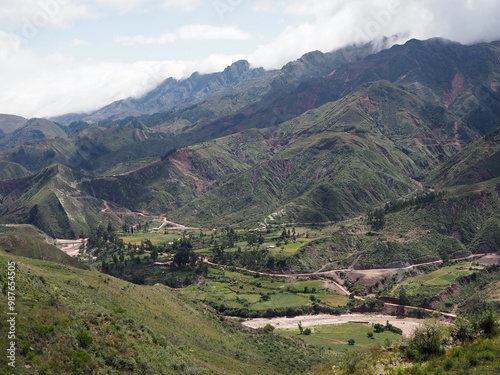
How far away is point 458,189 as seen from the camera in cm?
19438

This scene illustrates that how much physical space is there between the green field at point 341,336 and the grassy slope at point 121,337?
42.3ft

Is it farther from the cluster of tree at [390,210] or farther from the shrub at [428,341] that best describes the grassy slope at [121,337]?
the cluster of tree at [390,210]

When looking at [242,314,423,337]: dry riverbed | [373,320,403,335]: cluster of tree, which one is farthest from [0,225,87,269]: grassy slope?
[373,320,403,335]: cluster of tree

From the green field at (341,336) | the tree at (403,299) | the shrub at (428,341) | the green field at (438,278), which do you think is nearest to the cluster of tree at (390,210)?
the green field at (438,278)

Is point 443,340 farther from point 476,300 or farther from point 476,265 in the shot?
point 476,265

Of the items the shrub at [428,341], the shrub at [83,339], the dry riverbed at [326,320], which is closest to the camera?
the shrub at [428,341]

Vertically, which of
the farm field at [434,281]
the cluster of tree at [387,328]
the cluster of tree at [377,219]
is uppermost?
the cluster of tree at [377,219]

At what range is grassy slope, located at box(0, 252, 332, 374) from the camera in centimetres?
3181

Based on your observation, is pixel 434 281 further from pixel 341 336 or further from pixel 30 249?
pixel 30 249

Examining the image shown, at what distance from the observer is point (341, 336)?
97438mm

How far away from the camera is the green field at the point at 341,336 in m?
89.9

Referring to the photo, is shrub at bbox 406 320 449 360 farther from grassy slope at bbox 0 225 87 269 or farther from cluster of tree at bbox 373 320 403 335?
grassy slope at bbox 0 225 87 269

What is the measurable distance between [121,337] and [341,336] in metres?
72.1

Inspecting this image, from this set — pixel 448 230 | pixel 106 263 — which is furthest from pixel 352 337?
pixel 106 263
